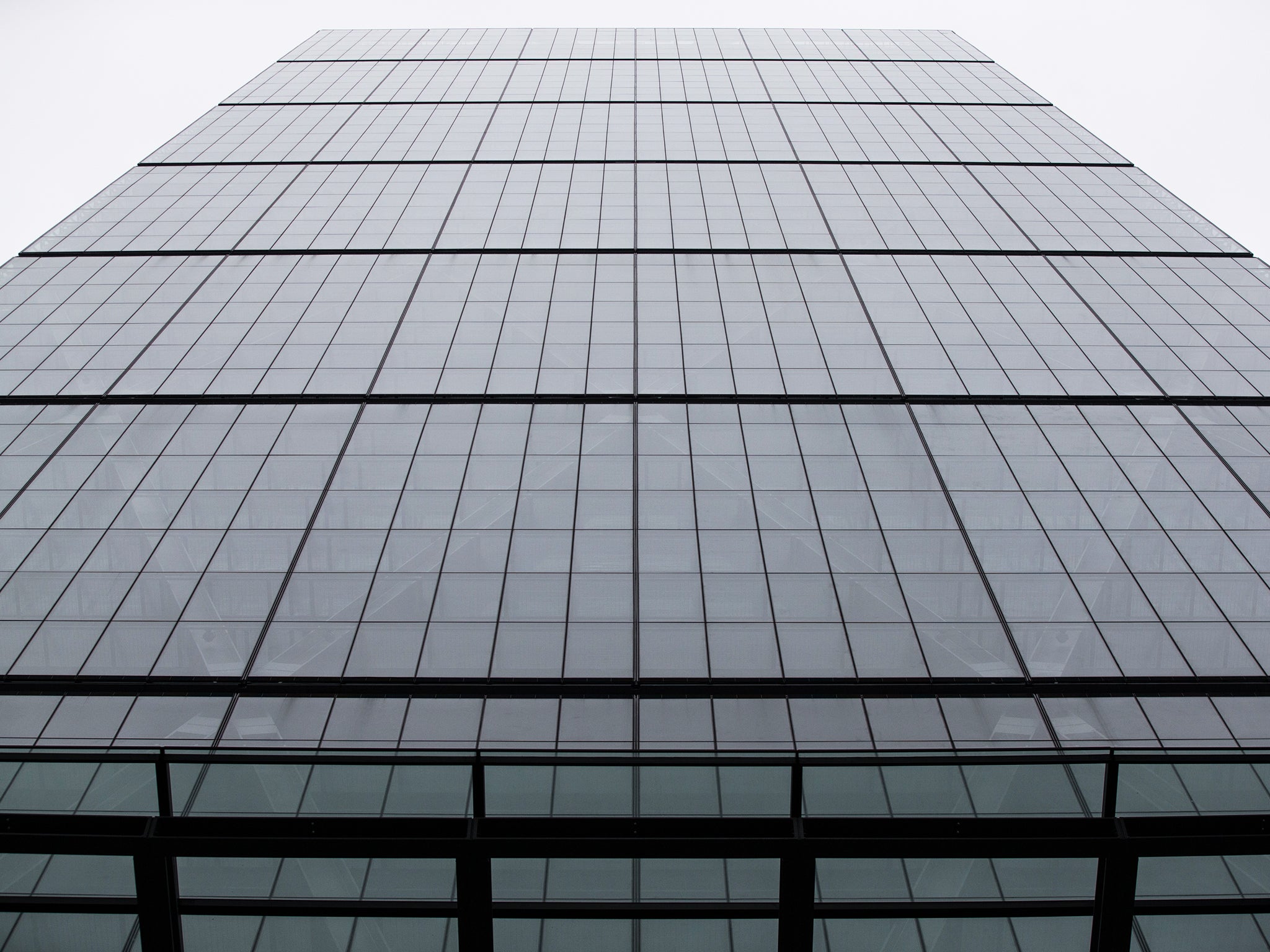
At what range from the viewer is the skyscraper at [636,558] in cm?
900

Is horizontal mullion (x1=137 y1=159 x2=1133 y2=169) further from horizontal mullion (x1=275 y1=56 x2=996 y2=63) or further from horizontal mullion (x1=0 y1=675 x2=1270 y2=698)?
horizontal mullion (x1=0 y1=675 x2=1270 y2=698)

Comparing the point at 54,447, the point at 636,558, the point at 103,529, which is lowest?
the point at 103,529

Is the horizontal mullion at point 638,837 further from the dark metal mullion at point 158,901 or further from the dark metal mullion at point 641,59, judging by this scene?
the dark metal mullion at point 641,59

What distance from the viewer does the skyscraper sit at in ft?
29.5

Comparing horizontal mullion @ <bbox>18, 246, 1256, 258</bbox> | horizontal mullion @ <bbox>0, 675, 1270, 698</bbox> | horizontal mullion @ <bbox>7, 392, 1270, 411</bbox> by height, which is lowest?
horizontal mullion @ <bbox>0, 675, 1270, 698</bbox>

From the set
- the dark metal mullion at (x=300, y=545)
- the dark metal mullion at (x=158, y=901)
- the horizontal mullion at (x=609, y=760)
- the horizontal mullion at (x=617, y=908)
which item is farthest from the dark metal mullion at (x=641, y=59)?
the dark metal mullion at (x=158, y=901)

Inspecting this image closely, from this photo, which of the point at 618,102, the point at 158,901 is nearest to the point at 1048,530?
the point at 158,901

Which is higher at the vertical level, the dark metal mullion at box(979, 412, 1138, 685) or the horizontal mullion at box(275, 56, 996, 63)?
the horizontal mullion at box(275, 56, 996, 63)

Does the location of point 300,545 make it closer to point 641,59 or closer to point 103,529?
point 103,529

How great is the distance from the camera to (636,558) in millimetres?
12969

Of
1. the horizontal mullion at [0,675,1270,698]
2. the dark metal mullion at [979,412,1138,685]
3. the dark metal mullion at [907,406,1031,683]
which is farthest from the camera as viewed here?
the dark metal mullion at [907,406,1031,683]

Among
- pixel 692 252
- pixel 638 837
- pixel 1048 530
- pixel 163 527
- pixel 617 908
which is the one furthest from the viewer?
pixel 692 252

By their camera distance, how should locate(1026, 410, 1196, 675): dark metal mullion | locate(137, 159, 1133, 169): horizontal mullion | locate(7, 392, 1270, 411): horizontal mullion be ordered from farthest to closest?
locate(137, 159, 1133, 169): horizontal mullion → locate(7, 392, 1270, 411): horizontal mullion → locate(1026, 410, 1196, 675): dark metal mullion

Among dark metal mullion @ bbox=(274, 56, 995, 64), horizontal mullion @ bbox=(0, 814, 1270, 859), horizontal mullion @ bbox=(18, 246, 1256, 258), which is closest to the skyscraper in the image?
horizontal mullion @ bbox=(0, 814, 1270, 859)
